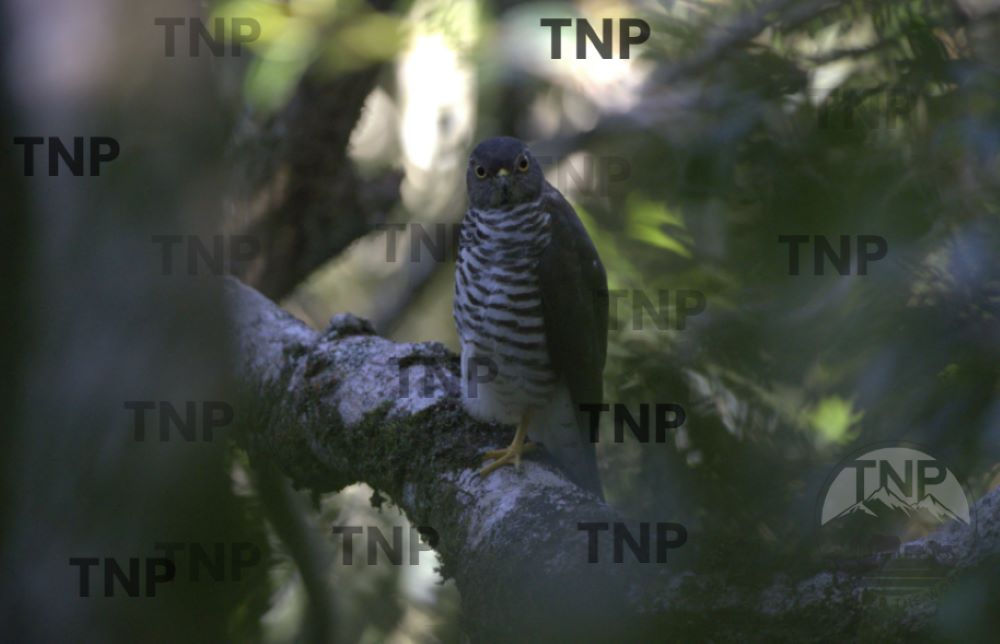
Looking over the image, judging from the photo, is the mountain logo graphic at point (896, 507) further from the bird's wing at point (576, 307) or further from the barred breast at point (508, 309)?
the barred breast at point (508, 309)

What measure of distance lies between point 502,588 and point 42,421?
1.08 metres

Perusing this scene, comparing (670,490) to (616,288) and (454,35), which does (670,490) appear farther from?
(454,35)

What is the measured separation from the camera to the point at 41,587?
2.01 meters

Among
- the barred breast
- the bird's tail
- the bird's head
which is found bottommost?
the bird's tail

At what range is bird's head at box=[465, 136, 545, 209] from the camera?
3660 mm

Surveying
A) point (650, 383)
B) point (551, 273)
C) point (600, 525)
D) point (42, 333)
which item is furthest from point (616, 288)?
point (42, 333)

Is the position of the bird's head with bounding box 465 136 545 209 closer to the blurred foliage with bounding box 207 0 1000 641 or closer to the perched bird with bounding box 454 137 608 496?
the perched bird with bounding box 454 137 608 496

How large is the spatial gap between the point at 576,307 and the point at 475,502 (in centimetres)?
105

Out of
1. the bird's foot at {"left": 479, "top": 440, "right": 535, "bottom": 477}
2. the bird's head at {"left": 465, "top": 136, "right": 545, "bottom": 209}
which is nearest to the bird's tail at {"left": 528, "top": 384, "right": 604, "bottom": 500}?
the bird's foot at {"left": 479, "top": 440, "right": 535, "bottom": 477}

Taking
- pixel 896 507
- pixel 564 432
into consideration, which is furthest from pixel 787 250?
pixel 564 432

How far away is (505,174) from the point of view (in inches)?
144

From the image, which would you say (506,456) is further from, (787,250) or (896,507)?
(787,250)

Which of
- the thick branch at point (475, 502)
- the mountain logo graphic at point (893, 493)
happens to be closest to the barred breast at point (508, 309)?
the thick branch at point (475, 502)

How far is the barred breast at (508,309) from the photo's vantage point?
142 inches
